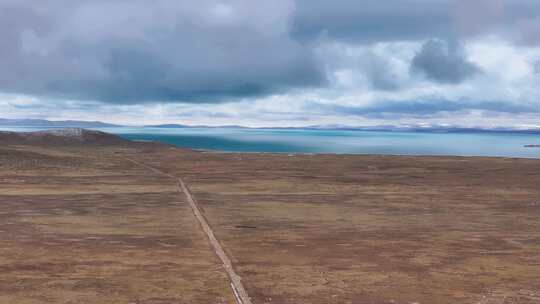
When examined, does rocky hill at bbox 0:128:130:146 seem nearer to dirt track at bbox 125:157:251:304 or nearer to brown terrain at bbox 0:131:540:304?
brown terrain at bbox 0:131:540:304

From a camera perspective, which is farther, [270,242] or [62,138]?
[62,138]

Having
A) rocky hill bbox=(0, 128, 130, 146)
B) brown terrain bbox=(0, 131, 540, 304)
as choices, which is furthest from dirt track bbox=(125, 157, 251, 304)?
rocky hill bbox=(0, 128, 130, 146)

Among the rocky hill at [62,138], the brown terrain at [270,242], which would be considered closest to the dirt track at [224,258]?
the brown terrain at [270,242]

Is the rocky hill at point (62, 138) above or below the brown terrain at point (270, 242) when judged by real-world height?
above

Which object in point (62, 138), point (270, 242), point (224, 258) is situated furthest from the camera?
point (62, 138)

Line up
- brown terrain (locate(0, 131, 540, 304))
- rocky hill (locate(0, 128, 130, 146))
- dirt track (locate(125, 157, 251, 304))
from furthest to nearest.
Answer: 1. rocky hill (locate(0, 128, 130, 146))
2. brown terrain (locate(0, 131, 540, 304))
3. dirt track (locate(125, 157, 251, 304))

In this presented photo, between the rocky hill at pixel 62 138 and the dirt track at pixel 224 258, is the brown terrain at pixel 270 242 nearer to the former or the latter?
the dirt track at pixel 224 258

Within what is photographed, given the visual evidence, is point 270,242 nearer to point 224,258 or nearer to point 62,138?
point 224,258

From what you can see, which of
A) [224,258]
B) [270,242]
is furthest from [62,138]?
[224,258]
